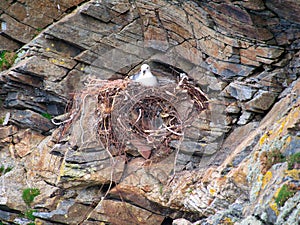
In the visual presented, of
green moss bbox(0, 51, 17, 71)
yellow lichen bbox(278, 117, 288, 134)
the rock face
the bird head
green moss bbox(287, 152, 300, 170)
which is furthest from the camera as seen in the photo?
green moss bbox(0, 51, 17, 71)

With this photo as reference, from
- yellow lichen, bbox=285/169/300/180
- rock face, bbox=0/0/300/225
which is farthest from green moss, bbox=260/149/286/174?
yellow lichen, bbox=285/169/300/180

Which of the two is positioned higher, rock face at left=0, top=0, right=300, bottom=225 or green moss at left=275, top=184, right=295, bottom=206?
green moss at left=275, top=184, right=295, bottom=206

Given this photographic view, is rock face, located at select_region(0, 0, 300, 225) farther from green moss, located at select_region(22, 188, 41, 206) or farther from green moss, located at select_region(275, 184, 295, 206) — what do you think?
green moss, located at select_region(275, 184, 295, 206)

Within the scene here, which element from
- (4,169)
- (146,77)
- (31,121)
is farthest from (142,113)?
(4,169)

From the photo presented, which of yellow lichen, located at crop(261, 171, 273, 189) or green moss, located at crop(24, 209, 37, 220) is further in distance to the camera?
green moss, located at crop(24, 209, 37, 220)

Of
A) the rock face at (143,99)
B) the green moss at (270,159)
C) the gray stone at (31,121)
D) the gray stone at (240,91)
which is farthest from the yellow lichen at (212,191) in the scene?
the gray stone at (31,121)

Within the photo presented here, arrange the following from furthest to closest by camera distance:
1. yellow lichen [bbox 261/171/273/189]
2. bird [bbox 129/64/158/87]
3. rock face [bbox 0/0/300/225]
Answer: bird [bbox 129/64/158/87] < rock face [bbox 0/0/300/225] < yellow lichen [bbox 261/171/273/189]
